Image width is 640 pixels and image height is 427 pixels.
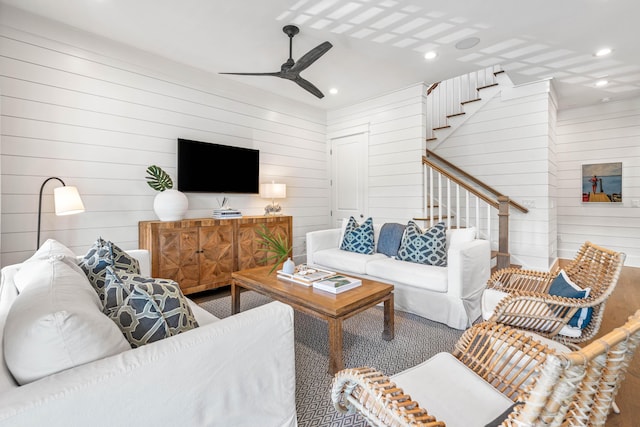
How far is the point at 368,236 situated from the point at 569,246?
419 centimetres

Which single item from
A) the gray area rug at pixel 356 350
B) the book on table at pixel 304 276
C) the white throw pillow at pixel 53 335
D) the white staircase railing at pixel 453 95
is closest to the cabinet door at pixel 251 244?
the gray area rug at pixel 356 350

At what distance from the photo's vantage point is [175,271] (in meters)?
3.31

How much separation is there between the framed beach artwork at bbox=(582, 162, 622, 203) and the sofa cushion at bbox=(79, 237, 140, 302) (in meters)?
6.57

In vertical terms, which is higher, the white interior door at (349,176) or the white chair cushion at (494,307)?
the white interior door at (349,176)

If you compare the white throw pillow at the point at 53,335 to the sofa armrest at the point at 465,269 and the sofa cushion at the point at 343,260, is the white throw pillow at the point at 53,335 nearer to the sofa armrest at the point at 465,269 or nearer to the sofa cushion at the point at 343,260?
the sofa armrest at the point at 465,269

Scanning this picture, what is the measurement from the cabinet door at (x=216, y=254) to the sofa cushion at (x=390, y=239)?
1.85m

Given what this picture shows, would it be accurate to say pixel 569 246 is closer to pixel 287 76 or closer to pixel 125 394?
pixel 287 76

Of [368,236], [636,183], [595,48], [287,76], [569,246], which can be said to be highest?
[595,48]

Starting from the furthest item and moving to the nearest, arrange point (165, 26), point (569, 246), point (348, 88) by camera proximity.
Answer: point (569, 246)
point (348, 88)
point (165, 26)

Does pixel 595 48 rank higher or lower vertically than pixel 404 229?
higher

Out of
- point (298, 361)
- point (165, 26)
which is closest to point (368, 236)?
point (298, 361)

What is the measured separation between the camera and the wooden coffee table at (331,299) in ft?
6.37

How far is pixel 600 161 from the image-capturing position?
16.3 ft

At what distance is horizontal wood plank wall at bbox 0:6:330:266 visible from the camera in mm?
2732
